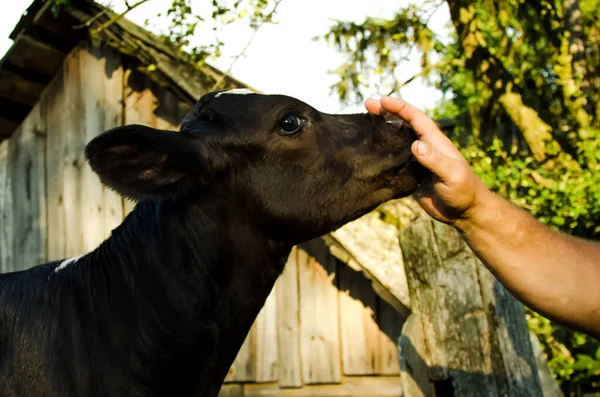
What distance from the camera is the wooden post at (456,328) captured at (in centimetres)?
418

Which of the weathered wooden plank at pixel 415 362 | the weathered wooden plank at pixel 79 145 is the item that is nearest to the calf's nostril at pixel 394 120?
the weathered wooden plank at pixel 415 362

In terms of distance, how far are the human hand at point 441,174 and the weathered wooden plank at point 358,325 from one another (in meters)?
3.68

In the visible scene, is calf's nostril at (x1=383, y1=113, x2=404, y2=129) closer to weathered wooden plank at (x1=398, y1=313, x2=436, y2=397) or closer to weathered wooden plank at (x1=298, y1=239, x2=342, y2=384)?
weathered wooden plank at (x1=398, y1=313, x2=436, y2=397)

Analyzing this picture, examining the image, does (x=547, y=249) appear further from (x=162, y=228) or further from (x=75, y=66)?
(x=75, y=66)

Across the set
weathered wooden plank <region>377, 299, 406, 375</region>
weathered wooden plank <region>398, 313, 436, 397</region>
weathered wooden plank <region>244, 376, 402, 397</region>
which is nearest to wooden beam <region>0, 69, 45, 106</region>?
weathered wooden plank <region>244, 376, 402, 397</region>

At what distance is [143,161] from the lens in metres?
3.13

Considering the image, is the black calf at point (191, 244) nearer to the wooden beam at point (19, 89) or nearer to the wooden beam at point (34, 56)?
the wooden beam at point (34, 56)

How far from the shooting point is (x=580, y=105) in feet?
29.9

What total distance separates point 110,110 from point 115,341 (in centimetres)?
546

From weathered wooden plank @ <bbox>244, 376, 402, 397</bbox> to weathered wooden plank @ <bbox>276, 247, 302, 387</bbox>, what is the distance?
0.28 ft

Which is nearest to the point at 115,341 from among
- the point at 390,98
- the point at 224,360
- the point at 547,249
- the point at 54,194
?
the point at 224,360

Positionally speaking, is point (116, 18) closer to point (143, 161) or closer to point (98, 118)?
point (98, 118)

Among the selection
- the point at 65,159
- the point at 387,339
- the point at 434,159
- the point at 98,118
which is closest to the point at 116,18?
the point at 98,118

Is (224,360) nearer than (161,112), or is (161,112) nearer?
(224,360)
